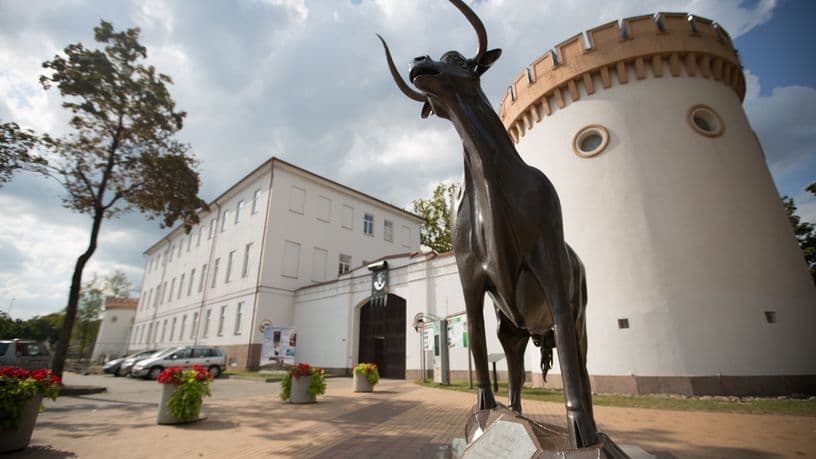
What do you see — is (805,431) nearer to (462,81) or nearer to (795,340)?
(795,340)

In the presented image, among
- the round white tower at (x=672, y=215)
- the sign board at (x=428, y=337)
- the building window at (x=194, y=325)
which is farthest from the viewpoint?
the building window at (x=194, y=325)

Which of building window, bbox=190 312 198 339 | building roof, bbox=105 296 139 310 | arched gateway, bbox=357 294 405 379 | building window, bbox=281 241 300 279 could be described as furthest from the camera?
building roof, bbox=105 296 139 310

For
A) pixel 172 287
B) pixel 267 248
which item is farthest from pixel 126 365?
pixel 172 287

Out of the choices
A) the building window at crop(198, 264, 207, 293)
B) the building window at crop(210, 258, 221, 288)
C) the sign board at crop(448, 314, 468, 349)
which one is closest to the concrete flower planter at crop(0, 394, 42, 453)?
the sign board at crop(448, 314, 468, 349)

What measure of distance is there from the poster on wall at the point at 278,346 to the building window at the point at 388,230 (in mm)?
14562

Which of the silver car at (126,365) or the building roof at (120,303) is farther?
the building roof at (120,303)

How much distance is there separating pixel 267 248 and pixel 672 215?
2349 centimetres

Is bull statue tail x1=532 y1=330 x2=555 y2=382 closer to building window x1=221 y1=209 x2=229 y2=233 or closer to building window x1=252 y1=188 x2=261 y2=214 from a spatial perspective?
building window x1=252 y1=188 x2=261 y2=214

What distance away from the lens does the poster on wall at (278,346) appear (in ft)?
65.9

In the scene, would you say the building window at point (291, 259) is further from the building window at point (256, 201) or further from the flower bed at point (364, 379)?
the flower bed at point (364, 379)

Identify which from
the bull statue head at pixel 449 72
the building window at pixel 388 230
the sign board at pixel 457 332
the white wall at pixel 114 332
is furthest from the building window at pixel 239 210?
the white wall at pixel 114 332

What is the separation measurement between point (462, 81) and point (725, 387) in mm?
11332

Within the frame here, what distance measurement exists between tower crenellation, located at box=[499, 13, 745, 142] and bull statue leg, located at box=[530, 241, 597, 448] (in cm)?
1234

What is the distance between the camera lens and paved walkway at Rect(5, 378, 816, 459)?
15.7ft
